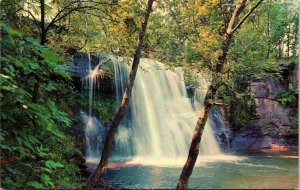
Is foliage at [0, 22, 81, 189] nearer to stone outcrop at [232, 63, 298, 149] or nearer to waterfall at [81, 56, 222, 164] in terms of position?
waterfall at [81, 56, 222, 164]

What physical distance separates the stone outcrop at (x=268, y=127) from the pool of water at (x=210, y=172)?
2285 mm

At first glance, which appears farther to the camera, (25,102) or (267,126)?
(267,126)

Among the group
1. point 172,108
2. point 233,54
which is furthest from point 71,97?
point 233,54

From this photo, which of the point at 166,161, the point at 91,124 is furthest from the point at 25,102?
the point at 166,161

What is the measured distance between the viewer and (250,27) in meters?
8.12

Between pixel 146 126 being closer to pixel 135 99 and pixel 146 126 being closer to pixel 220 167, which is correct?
pixel 135 99

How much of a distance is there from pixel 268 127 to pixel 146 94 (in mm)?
5088

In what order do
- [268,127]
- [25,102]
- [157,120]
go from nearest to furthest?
[25,102], [157,120], [268,127]

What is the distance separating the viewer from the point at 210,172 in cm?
808

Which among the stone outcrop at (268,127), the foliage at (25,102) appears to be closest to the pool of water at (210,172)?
the stone outcrop at (268,127)

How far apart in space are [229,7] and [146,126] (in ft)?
20.7

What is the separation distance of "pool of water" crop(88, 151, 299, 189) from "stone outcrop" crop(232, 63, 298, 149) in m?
2.28

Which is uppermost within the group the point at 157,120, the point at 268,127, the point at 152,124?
the point at 157,120

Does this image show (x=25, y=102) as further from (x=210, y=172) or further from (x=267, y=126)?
(x=267, y=126)
